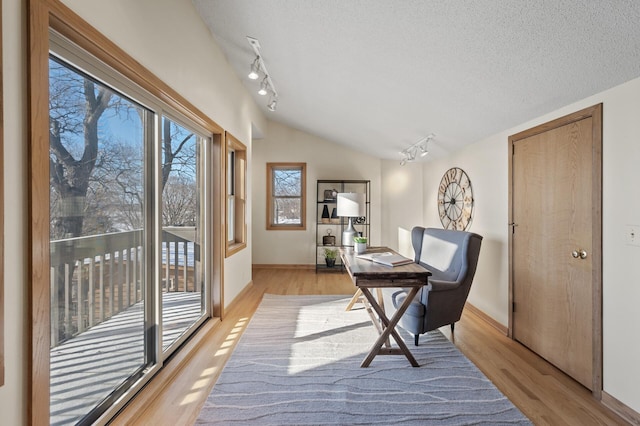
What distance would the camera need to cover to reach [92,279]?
152cm

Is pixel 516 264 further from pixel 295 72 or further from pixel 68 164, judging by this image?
pixel 68 164

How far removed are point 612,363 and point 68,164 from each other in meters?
3.15

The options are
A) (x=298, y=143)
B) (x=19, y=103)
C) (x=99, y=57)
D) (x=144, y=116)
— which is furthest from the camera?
(x=298, y=143)

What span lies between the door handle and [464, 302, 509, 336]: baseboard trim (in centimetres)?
Result: 107

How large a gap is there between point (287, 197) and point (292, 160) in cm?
73

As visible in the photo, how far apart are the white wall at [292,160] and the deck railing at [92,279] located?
13.3ft

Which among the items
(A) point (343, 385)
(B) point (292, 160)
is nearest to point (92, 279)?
(A) point (343, 385)

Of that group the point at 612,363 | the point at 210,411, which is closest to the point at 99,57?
the point at 210,411

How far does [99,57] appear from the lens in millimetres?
1478

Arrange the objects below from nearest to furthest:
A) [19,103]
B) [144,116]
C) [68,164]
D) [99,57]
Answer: [19,103] < [68,164] < [99,57] < [144,116]

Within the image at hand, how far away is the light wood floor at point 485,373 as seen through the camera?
176cm

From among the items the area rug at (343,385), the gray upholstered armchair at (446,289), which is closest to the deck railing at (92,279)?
the area rug at (343,385)

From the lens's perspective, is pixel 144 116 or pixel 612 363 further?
pixel 144 116

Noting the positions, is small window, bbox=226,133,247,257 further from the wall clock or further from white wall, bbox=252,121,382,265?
the wall clock
